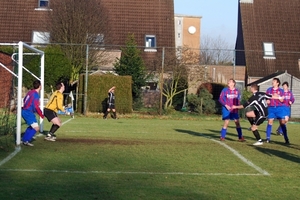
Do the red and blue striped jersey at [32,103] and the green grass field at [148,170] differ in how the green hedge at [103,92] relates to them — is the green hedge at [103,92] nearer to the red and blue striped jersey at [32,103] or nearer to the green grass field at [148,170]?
the green grass field at [148,170]

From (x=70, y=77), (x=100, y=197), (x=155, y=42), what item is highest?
(x=155, y=42)

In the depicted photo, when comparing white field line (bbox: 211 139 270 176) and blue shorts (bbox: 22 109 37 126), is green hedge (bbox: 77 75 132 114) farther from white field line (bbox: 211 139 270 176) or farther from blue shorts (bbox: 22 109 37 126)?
blue shorts (bbox: 22 109 37 126)

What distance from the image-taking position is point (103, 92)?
85.0 feet

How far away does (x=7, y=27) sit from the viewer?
37094 millimetres

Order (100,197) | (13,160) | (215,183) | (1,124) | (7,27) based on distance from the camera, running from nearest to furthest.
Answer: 1. (100,197)
2. (215,183)
3. (13,160)
4. (1,124)
5. (7,27)

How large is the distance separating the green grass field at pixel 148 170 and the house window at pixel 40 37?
20.2 metres

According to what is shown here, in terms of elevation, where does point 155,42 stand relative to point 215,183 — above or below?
above

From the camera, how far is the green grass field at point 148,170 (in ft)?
23.3

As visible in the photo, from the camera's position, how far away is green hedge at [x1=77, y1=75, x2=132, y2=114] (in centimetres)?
2564

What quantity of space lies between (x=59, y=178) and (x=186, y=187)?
2.07 meters

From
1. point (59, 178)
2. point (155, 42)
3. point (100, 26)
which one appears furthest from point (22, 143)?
point (155, 42)

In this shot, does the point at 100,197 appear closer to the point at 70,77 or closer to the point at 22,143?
the point at 22,143

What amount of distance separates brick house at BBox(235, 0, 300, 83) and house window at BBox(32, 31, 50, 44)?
13887mm

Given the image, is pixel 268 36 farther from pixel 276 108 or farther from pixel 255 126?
pixel 255 126
